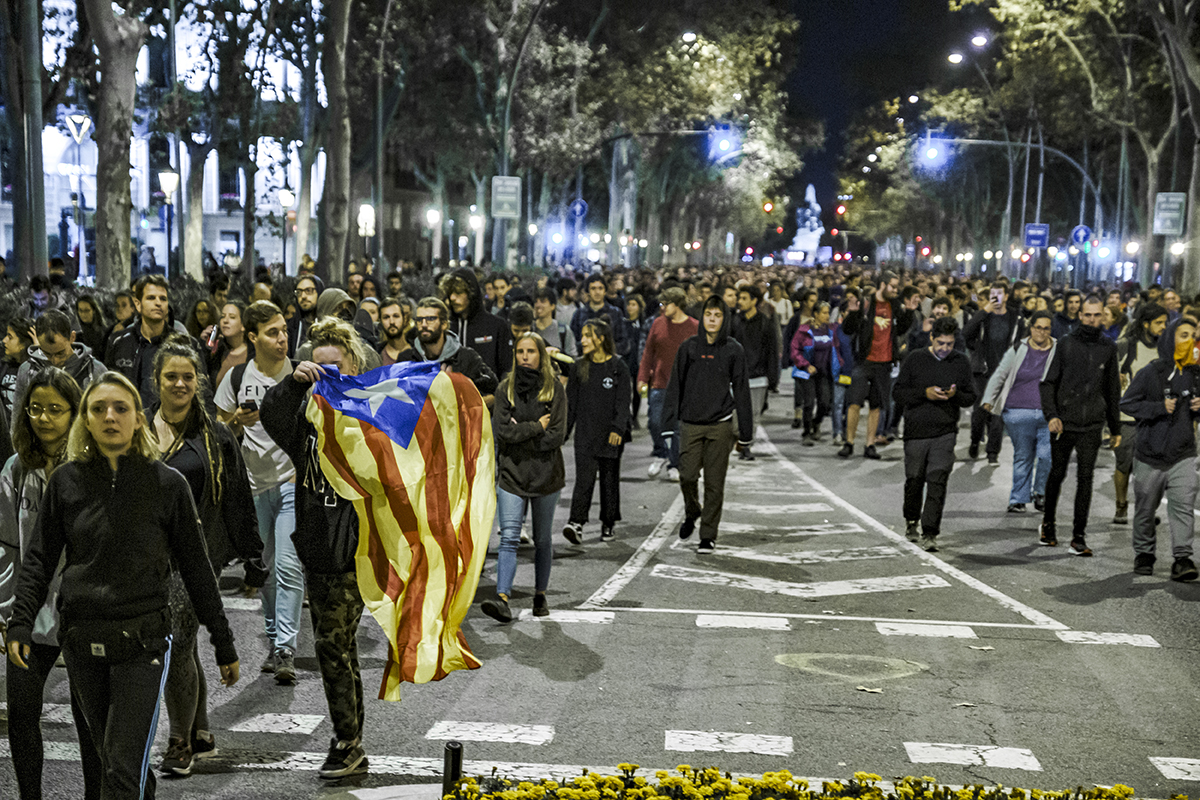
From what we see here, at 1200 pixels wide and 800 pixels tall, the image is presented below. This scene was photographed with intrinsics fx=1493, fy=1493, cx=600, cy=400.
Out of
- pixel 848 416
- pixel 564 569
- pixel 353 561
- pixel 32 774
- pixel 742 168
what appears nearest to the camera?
pixel 32 774

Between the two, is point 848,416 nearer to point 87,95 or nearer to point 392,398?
point 392,398

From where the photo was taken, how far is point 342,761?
595 cm

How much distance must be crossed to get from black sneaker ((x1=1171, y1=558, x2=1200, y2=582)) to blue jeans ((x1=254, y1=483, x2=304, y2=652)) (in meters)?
6.27

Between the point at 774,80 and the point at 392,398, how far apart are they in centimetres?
5288

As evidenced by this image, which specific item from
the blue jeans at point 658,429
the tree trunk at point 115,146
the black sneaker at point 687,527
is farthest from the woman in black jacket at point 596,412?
the tree trunk at point 115,146

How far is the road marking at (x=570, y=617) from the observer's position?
8961 millimetres

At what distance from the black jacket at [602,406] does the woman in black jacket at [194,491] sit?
5.46m

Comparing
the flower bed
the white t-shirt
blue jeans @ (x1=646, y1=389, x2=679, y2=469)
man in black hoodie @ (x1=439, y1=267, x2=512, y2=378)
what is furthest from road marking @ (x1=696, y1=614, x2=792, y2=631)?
blue jeans @ (x1=646, y1=389, x2=679, y2=469)

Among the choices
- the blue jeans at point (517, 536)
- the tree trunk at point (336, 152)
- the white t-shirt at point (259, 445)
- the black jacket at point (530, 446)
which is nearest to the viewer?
the white t-shirt at point (259, 445)

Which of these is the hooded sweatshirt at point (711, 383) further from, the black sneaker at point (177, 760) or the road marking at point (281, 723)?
the black sneaker at point (177, 760)

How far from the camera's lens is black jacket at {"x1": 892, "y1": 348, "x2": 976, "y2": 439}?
11.8 metres

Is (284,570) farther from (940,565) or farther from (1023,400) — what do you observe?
(1023,400)

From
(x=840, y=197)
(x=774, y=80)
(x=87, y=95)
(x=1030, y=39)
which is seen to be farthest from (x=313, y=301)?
(x=840, y=197)

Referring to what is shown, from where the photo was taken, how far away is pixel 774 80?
57.2m
